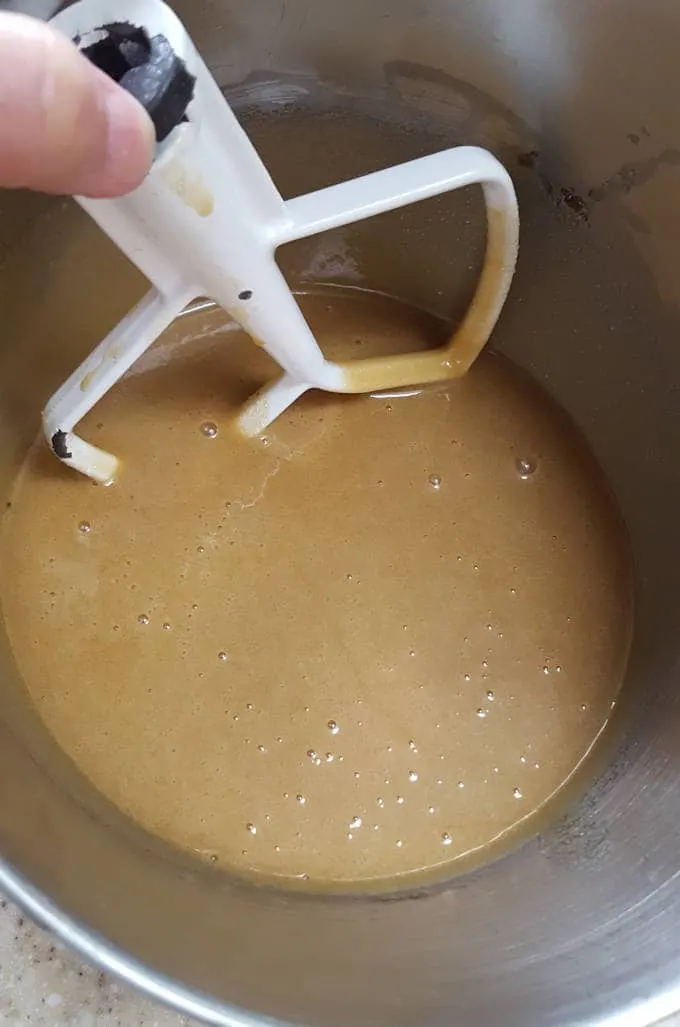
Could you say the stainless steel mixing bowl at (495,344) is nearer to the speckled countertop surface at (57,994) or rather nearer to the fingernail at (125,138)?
the speckled countertop surface at (57,994)

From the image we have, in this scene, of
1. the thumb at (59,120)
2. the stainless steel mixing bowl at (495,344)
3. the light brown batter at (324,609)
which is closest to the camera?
the thumb at (59,120)

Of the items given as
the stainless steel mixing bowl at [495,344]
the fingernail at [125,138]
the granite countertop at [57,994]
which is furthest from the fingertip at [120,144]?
the granite countertop at [57,994]

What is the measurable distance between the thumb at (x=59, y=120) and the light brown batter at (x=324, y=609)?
1.37 ft

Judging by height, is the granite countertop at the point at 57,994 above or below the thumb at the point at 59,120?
below

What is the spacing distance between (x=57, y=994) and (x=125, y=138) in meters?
0.52

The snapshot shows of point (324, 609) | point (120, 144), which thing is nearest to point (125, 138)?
point (120, 144)

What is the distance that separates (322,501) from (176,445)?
0.13m

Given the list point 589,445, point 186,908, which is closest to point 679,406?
point 589,445

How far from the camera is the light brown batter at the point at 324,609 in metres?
0.74

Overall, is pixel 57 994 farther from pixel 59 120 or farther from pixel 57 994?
pixel 59 120

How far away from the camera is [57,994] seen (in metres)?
0.64

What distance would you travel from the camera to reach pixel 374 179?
2.24ft

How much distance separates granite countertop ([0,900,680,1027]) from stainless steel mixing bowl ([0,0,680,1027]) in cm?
8

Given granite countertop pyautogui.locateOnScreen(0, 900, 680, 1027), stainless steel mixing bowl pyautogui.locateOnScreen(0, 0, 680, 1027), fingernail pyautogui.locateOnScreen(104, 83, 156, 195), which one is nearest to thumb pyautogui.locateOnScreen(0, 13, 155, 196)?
fingernail pyautogui.locateOnScreen(104, 83, 156, 195)
